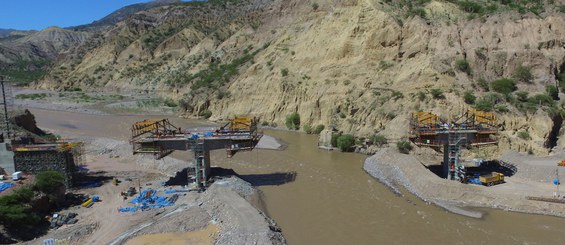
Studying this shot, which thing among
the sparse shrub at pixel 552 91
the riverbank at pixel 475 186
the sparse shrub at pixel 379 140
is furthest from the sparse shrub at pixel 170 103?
the sparse shrub at pixel 552 91

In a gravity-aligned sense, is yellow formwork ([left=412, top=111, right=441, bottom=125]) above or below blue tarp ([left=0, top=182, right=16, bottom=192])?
above

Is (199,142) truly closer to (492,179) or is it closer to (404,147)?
(404,147)

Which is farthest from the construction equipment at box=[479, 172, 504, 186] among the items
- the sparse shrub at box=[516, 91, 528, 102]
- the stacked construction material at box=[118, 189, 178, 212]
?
the stacked construction material at box=[118, 189, 178, 212]

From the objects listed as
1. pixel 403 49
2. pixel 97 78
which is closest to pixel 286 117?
pixel 403 49

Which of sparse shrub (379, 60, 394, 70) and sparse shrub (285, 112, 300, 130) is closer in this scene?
sparse shrub (379, 60, 394, 70)

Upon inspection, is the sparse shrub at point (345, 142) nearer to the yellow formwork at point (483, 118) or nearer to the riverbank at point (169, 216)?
the yellow formwork at point (483, 118)

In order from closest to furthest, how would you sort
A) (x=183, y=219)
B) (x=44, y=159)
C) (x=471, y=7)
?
(x=183, y=219) → (x=44, y=159) → (x=471, y=7)

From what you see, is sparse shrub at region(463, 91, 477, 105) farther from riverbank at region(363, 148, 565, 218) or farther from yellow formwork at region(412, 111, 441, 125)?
yellow formwork at region(412, 111, 441, 125)

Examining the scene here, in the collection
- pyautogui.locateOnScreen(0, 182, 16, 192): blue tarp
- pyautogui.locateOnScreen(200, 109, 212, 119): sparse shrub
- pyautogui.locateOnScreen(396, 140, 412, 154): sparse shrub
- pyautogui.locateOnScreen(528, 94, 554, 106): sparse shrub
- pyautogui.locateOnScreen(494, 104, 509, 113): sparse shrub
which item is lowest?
pyautogui.locateOnScreen(396, 140, 412, 154): sparse shrub

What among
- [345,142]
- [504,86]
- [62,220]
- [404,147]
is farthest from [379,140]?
[62,220]
